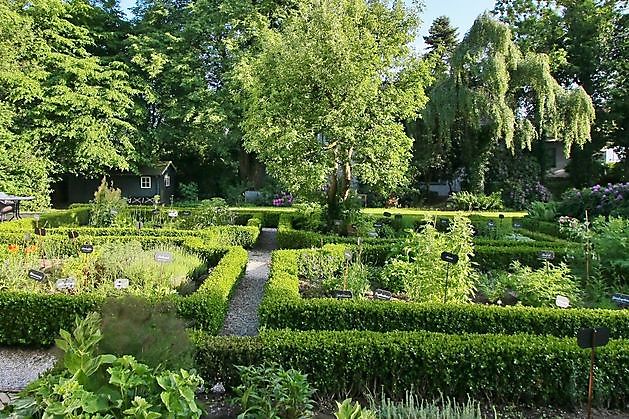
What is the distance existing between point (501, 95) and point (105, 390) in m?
18.6

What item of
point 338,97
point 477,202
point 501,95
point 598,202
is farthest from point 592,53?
point 338,97

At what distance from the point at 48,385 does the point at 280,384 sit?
48.5 inches

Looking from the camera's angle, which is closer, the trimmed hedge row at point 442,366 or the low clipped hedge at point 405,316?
the trimmed hedge row at point 442,366

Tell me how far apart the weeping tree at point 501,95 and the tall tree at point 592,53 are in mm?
3309

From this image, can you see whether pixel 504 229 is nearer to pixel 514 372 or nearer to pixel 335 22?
pixel 335 22

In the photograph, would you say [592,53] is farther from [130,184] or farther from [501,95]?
[130,184]

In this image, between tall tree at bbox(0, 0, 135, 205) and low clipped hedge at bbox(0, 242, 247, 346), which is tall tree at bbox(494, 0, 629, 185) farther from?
low clipped hedge at bbox(0, 242, 247, 346)

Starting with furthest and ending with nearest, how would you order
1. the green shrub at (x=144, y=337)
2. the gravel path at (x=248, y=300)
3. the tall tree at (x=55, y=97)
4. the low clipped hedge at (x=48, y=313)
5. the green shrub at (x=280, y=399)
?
the tall tree at (x=55, y=97) → the gravel path at (x=248, y=300) → the low clipped hedge at (x=48, y=313) → the green shrub at (x=280, y=399) → the green shrub at (x=144, y=337)

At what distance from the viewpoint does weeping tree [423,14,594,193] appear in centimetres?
1823

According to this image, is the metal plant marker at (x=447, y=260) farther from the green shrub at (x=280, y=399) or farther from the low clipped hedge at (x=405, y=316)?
the green shrub at (x=280, y=399)

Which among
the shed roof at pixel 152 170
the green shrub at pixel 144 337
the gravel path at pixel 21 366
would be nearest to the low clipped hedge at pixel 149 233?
the gravel path at pixel 21 366

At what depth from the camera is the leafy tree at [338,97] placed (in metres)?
9.48

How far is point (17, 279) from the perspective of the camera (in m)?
5.61

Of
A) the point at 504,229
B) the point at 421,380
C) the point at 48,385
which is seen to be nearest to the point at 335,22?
the point at 504,229
